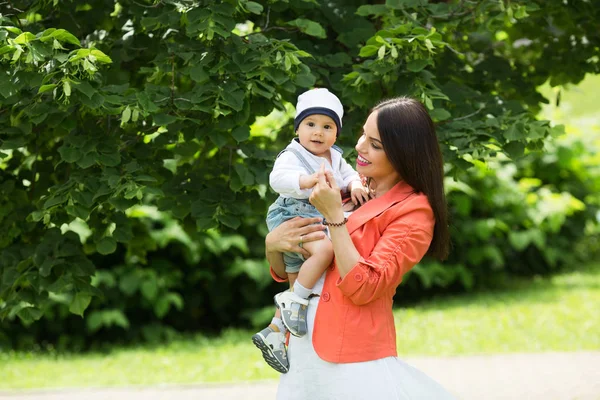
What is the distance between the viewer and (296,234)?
2.87 m

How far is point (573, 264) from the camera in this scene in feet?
37.1

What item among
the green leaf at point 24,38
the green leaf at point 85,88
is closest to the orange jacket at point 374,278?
the green leaf at point 85,88

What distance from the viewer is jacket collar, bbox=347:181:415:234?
2.75 meters

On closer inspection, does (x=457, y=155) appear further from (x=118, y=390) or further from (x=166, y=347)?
(x=166, y=347)

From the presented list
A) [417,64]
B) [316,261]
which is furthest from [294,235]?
[417,64]

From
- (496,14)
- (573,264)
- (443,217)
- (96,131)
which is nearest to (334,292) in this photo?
(443,217)

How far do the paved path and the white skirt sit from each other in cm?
295

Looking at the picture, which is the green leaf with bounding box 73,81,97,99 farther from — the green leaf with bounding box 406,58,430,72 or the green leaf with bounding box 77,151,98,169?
the green leaf with bounding box 406,58,430,72

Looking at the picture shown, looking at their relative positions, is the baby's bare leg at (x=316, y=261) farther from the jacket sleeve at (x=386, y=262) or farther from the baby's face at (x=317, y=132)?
the baby's face at (x=317, y=132)

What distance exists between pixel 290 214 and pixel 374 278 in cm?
52

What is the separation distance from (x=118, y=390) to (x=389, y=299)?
3987 millimetres

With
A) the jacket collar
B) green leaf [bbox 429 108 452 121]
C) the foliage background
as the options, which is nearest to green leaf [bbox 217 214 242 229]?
the foliage background

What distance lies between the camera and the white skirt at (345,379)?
2734mm

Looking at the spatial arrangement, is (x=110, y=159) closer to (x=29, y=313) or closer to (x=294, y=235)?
(x=29, y=313)
